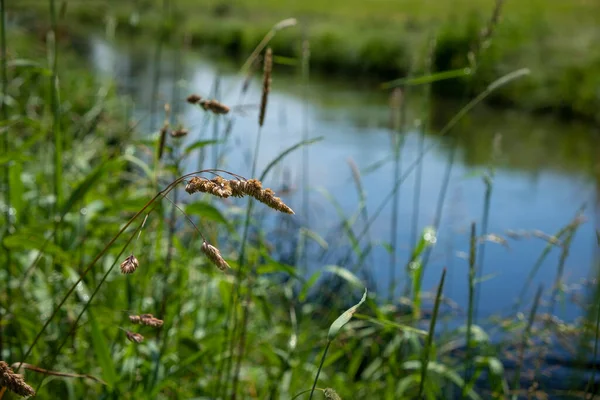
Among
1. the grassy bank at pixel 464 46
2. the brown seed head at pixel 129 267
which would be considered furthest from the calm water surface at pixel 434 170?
the brown seed head at pixel 129 267

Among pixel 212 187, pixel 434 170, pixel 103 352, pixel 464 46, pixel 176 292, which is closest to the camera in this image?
pixel 212 187

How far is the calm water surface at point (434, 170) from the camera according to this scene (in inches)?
129

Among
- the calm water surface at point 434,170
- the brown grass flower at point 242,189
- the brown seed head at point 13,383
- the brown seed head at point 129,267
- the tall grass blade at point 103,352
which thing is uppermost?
the brown grass flower at point 242,189

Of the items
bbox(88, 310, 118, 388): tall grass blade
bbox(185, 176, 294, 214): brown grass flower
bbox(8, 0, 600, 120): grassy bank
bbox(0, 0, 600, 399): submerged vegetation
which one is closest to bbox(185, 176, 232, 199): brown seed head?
bbox(185, 176, 294, 214): brown grass flower

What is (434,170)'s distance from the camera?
531 cm

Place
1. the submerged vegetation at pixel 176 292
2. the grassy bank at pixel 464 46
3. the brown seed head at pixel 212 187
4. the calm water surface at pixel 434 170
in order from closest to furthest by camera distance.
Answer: the brown seed head at pixel 212 187 → the submerged vegetation at pixel 176 292 → the calm water surface at pixel 434 170 → the grassy bank at pixel 464 46

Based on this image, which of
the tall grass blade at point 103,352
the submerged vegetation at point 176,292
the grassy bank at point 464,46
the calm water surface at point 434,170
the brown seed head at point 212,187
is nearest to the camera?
the brown seed head at point 212,187

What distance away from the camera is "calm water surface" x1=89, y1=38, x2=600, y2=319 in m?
3.27

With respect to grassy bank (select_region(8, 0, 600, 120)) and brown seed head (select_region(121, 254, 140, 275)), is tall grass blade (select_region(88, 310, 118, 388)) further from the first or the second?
grassy bank (select_region(8, 0, 600, 120))

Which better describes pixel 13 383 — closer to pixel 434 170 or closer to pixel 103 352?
pixel 103 352

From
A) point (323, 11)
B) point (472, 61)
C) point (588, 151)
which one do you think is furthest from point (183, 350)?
point (323, 11)

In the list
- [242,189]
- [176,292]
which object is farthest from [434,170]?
[242,189]

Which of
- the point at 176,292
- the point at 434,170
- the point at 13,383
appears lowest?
the point at 434,170

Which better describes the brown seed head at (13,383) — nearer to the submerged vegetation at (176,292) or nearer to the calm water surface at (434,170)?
the submerged vegetation at (176,292)
